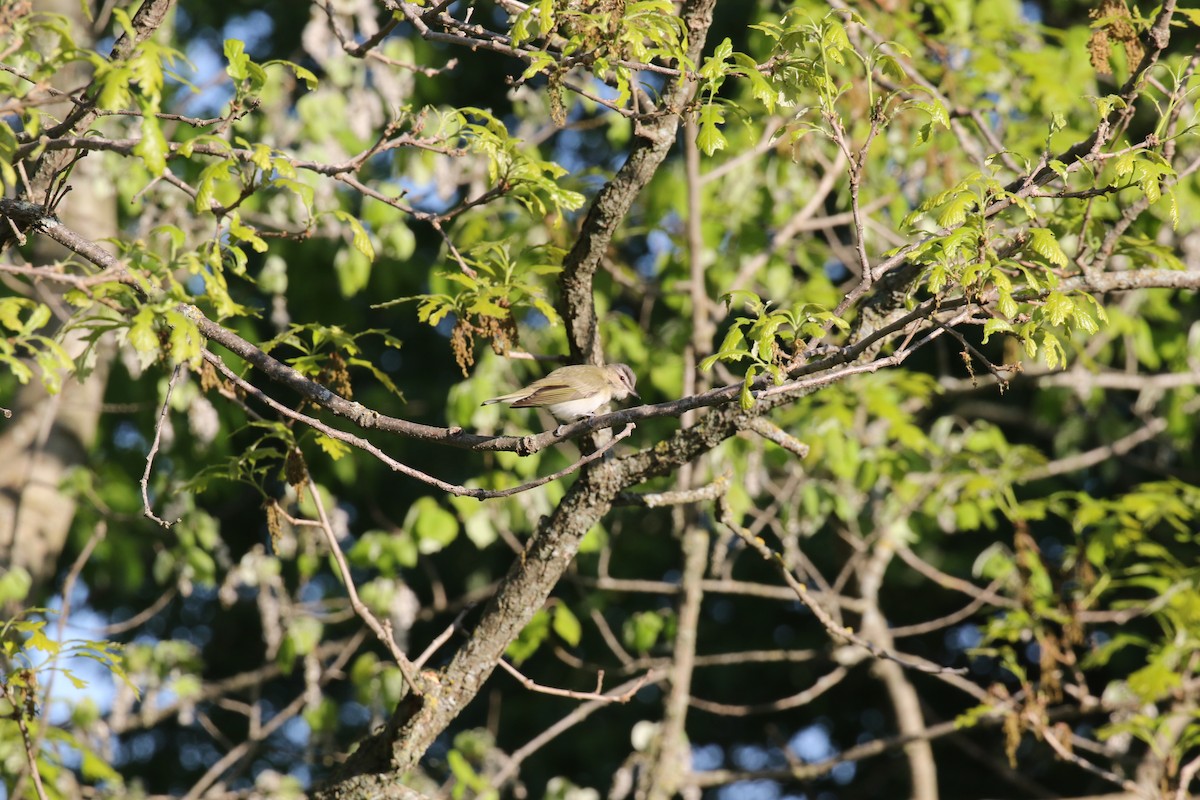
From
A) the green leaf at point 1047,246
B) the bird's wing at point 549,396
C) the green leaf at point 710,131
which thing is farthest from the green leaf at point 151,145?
the bird's wing at point 549,396

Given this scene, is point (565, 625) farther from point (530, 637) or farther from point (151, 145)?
point (151, 145)

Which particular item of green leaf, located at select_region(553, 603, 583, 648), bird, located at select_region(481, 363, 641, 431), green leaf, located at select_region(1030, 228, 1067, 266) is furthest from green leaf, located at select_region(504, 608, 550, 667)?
green leaf, located at select_region(1030, 228, 1067, 266)

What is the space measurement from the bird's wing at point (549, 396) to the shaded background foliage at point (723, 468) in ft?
1.84

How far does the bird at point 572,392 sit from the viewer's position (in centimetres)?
459

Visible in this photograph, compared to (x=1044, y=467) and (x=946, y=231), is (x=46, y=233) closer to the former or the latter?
(x=946, y=231)

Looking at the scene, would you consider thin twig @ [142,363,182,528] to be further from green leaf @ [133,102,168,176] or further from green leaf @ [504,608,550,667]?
green leaf @ [504,608,550,667]

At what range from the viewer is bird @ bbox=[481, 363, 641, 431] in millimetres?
4594

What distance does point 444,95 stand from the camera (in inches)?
394

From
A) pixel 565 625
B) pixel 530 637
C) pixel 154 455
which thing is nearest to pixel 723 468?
pixel 565 625

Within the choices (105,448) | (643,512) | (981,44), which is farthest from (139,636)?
(981,44)

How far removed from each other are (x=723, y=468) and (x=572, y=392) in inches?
60.8

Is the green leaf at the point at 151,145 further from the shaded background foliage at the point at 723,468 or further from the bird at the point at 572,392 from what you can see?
the bird at the point at 572,392

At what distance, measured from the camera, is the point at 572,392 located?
4.75 metres

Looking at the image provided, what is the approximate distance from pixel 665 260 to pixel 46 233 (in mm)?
4081
